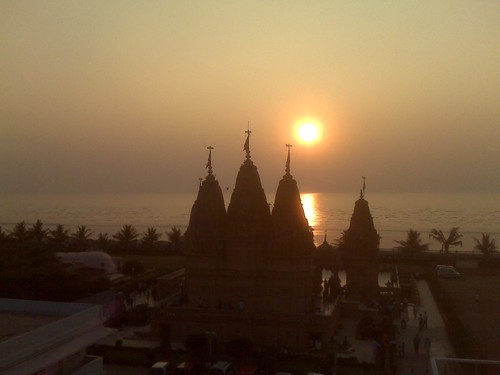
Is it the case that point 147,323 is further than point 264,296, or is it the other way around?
point 147,323

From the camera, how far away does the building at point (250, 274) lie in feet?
75.0

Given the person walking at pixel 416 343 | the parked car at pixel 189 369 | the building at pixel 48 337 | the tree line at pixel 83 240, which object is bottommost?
the parked car at pixel 189 369

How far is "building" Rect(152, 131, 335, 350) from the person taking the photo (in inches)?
900

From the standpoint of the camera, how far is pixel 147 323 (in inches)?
1017

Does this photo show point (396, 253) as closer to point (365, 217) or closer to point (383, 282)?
point (383, 282)

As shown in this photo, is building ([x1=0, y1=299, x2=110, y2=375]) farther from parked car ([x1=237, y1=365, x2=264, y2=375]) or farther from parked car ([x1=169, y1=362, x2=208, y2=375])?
parked car ([x1=237, y1=365, x2=264, y2=375])

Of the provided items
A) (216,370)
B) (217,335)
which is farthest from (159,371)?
(217,335)

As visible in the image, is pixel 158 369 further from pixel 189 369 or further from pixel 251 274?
pixel 251 274

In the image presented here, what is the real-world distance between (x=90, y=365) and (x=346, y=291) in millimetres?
17421

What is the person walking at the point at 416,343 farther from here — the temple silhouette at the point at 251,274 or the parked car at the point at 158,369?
the parked car at the point at 158,369

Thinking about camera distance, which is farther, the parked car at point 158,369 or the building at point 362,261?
the building at point 362,261

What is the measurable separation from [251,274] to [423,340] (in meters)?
7.13

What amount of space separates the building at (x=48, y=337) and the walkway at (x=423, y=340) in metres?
10.9

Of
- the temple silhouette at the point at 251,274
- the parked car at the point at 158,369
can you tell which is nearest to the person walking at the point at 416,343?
the temple silhouette at the point at 251,274
